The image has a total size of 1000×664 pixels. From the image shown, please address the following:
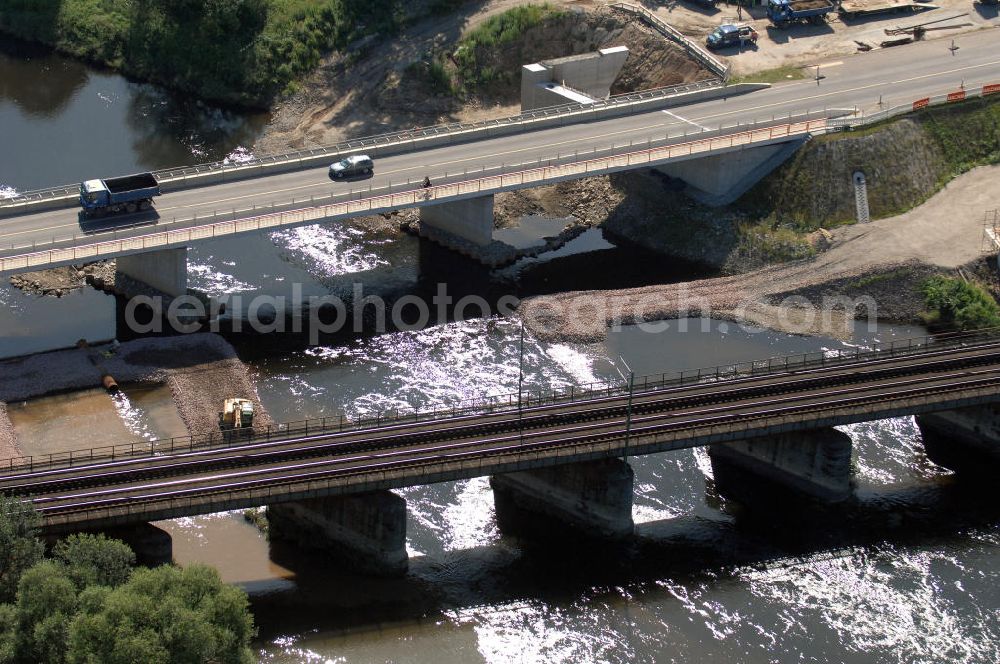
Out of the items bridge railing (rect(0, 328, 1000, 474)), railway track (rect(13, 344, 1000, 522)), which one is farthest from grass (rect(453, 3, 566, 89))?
railway track (rect(13, 344, 1000, 522))

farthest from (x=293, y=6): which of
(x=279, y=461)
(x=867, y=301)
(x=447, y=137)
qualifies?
(x=279, y=461)

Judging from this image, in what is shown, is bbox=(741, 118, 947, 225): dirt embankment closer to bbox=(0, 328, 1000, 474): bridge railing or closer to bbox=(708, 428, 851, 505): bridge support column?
bbox=(0, 328, 1000, 474): bridge railing

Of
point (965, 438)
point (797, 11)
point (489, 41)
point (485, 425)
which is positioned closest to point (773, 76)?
point (797, 11)

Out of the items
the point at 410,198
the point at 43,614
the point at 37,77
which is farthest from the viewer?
the point at 37,77

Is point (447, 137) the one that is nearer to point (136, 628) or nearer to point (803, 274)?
point (803, 274)

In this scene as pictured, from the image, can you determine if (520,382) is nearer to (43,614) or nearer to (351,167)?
(351,167)
